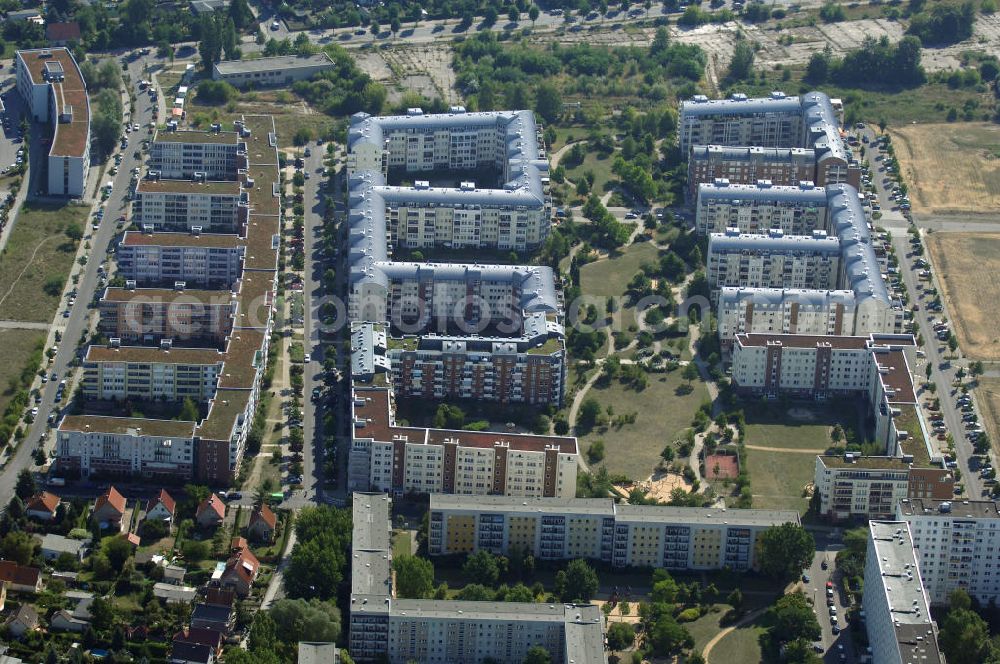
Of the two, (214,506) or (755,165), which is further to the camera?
(755,165)

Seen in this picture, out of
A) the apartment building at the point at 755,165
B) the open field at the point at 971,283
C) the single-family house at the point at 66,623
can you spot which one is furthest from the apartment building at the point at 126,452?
the open field at the point at 971,283

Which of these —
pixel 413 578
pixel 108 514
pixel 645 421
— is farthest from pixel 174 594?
pixel 645 421

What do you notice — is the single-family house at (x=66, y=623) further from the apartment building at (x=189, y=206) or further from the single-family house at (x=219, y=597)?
the apartment building at (x=189, y=206)

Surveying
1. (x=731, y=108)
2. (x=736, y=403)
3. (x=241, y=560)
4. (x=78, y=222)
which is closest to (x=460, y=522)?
(x=241, y=560)

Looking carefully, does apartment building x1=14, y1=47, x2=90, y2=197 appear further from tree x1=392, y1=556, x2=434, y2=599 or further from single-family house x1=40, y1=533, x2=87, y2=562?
tree x1=392, y1=556, x2=434, y2=599

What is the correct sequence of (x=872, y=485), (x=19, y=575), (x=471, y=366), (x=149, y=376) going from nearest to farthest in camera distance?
(x=19, y=575) < (x=872, y=485) < (x=149, y=376) < (x=471, y=366)

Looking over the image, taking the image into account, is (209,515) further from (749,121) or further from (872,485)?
(749,121)

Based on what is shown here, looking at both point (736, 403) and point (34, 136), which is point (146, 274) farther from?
point (736, 403)
